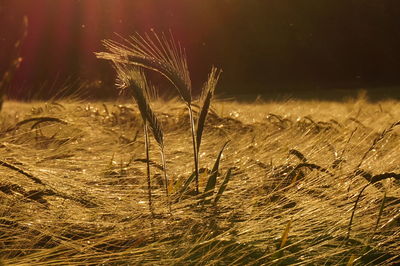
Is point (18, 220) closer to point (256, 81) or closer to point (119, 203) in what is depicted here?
point (119, 203)

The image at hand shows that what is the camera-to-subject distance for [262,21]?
70.6 ft

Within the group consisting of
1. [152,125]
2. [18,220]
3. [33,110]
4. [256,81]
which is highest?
[152,125]

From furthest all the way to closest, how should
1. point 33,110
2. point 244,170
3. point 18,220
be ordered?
1. point 33,110
2. point 244,170
3. point 18,220

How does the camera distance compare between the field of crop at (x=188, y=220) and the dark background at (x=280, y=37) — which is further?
the dark background at (x=280, y=37)

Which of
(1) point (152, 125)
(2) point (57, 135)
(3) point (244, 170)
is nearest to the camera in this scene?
(1) point (152, 125)

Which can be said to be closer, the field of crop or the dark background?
the field of crop

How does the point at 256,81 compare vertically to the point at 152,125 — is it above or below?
below

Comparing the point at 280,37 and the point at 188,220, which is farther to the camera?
the point at 280,37

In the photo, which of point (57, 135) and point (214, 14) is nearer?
point (57, 135)

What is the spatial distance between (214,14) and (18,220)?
20829 millimetres

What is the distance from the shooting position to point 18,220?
1.01 metres

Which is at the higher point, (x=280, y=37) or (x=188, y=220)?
(x=188, y=220)

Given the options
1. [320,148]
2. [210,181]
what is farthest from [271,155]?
[210,181]

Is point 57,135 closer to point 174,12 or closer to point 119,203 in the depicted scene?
point 119,203
